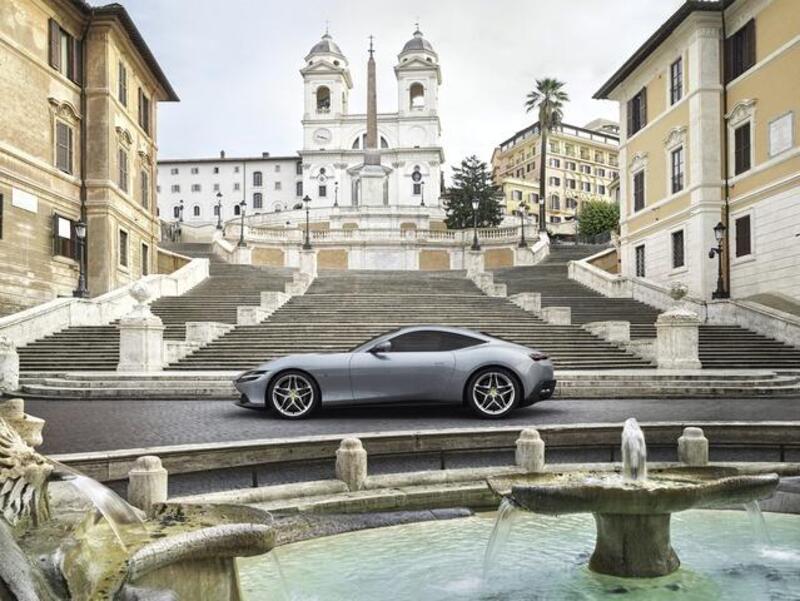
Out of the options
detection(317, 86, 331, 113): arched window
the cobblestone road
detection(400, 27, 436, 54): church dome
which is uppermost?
detection(400, 27, 436, 54): church dome

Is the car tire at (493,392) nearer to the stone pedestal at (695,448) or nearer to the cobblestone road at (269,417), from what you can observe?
the cobblestone road at (269,417)

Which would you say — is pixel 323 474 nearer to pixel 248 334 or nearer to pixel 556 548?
pixel 556 548

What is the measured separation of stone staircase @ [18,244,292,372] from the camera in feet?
66.3

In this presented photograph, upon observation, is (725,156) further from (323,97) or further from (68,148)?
(323,97)

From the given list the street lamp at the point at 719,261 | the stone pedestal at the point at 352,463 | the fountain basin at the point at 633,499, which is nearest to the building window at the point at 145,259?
the street lamp at the point at 719,261

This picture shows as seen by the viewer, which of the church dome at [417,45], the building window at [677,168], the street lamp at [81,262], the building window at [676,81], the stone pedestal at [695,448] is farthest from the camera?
the church dome at [417,45]

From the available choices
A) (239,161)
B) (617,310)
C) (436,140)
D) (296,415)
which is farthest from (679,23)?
(239,161)

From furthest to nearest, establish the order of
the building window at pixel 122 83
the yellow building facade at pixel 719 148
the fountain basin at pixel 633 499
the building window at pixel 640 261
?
the building window at pixel 640 261, the building window at pixel 122 83, the yellow building facade at pixel 719 148, the fountain basin at pixel 633 499

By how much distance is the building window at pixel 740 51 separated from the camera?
28469mm

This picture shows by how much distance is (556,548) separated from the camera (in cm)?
647

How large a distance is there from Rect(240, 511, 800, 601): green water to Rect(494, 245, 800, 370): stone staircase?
14.7 m

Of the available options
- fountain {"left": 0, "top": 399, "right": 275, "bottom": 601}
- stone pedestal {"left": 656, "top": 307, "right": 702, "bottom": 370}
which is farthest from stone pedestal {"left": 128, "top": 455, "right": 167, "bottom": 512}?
stone pedestal {"left": 656, "top": 307, "right": 702, "bottom": 370}

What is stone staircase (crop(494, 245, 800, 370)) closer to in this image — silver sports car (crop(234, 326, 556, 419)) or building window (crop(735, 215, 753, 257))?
building window (crop(735, 215, 753, 257))

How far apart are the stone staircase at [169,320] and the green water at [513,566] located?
15.1 meters
